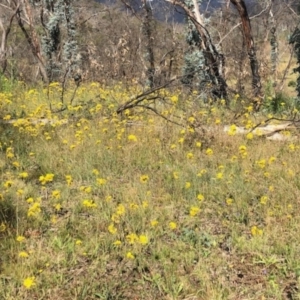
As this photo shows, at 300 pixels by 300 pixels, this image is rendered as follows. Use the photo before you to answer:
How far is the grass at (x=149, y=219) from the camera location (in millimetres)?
2939

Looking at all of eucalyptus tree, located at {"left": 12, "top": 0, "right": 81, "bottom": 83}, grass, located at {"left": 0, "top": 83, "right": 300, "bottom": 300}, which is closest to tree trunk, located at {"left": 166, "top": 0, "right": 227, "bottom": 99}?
grass, located at {"left": 0, "top": 83, "right": 300, "bottom": 300}

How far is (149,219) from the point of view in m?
3.77

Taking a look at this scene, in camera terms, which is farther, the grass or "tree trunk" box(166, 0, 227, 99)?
"tree trunk" box(166, 0, 227, 99)

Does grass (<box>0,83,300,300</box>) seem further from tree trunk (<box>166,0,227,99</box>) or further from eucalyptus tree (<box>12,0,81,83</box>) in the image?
eucalyptus tree (<box>12,0,81,83</box>)

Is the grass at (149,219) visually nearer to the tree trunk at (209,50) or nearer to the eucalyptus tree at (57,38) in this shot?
the tree trunk at (209,50)

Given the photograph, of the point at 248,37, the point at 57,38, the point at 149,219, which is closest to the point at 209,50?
the point at 248,37

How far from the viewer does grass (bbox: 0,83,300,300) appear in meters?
2.94

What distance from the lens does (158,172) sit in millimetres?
4840

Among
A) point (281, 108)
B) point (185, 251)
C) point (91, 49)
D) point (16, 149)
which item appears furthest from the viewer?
point (91, 49)

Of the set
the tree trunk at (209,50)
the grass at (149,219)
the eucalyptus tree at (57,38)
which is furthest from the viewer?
the eucalyptus tree at (57,38)

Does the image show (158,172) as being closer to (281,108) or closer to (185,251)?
(185,251)

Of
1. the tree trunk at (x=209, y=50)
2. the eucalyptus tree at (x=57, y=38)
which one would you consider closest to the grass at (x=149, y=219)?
the tree trunk at (x=209, y=50)

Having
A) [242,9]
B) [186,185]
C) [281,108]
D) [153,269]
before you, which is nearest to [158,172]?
[186,185]

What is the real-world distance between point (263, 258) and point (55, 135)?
392cm
